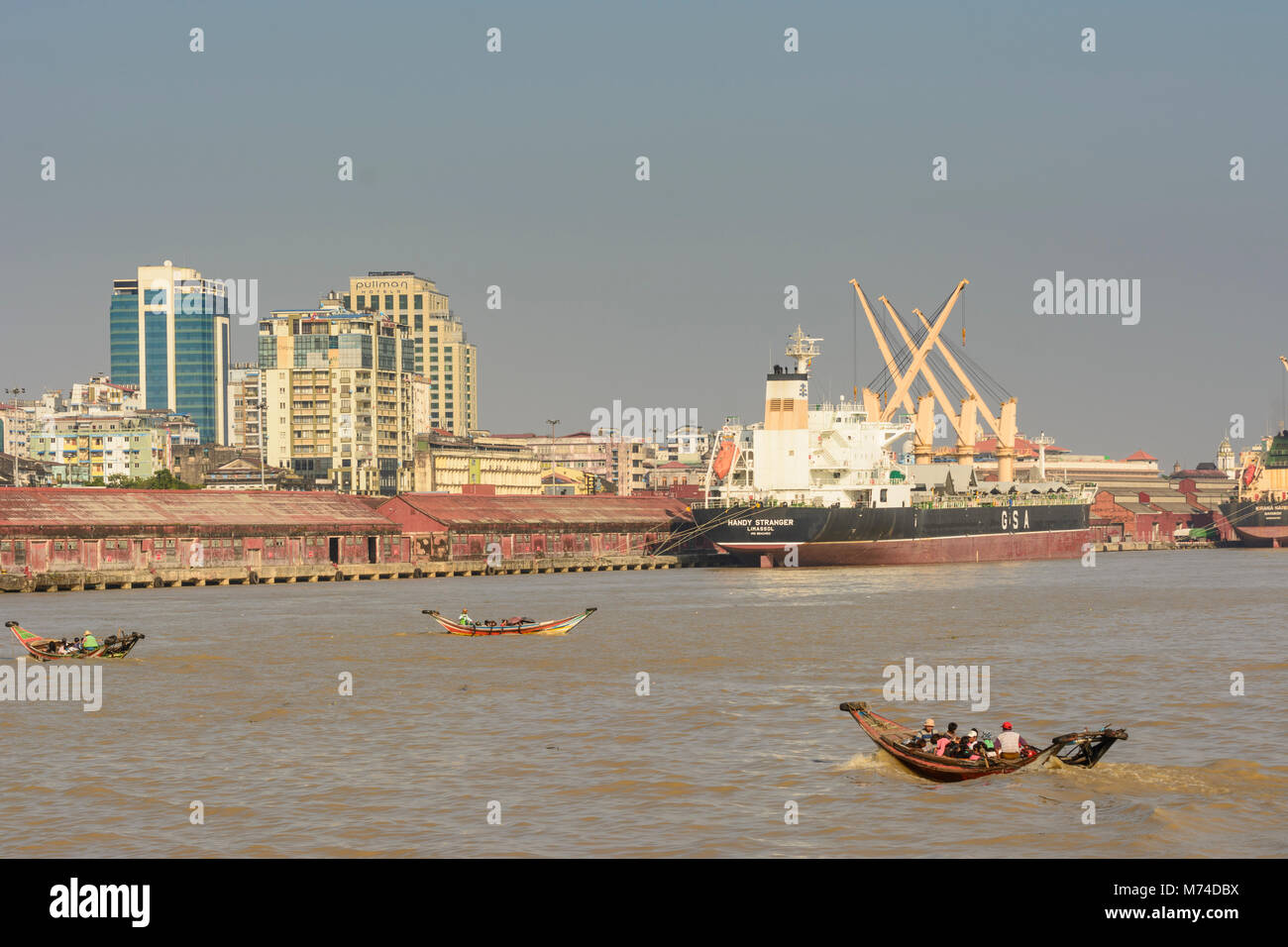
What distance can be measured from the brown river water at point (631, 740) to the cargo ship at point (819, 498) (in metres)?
44.5

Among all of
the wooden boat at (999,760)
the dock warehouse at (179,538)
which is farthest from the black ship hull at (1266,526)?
the wooden boat at (999,760)

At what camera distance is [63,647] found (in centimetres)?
4662

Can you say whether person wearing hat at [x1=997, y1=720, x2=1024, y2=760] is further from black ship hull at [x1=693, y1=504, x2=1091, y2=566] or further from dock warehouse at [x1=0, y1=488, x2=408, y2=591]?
black ship hull at [x1=693, y1=504, x2=1091, y2=566]

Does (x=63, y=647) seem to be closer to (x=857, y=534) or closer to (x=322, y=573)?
(x=322, y=573)

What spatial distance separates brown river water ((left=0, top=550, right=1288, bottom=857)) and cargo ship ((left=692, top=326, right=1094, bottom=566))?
4446 cm

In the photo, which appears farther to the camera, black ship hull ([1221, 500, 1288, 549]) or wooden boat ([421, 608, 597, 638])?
black ship hull ([1221, 500, 1288, 549])

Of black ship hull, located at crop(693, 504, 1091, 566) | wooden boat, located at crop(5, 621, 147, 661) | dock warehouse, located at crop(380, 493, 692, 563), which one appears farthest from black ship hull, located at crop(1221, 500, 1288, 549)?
wooden boat, located at crop(5, 621, 147, 661)

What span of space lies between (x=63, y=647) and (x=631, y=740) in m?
23.4

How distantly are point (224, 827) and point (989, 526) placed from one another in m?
113

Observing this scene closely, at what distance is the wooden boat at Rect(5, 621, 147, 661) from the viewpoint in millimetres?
46469
